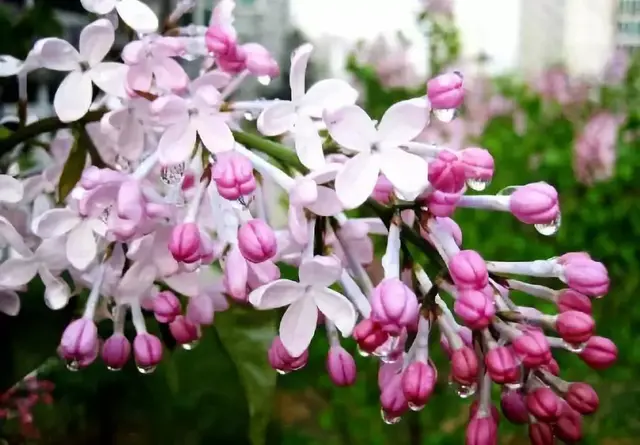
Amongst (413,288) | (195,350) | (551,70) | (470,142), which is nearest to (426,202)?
(413,288)

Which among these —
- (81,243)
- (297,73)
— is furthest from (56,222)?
(297,73)

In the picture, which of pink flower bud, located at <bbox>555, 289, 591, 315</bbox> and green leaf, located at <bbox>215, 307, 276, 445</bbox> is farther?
green leaf, located at <bbox>215, 307, 276, 445</bbox>

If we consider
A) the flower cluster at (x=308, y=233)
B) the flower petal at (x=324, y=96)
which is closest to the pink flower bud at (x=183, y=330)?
the flower cluster at (x=308, y=233)

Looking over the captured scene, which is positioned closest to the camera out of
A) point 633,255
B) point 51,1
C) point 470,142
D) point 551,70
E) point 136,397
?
point 136,397

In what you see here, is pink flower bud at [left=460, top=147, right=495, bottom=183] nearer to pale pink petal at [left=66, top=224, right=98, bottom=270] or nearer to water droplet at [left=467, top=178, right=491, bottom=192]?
water droplet at [left=467, top=178, right=491, bottom=192]

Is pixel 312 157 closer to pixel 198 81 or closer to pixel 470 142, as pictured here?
pixel 198 81

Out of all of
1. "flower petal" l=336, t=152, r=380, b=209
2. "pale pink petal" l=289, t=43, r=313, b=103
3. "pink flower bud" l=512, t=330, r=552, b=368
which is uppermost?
"pale pink petal" l=289, t=43, r=313, b=103

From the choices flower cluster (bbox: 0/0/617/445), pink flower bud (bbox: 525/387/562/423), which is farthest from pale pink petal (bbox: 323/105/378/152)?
pink flower bud (bbox: 525/387/562/423)

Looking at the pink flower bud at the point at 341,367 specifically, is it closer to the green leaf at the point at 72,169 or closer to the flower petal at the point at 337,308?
the flower petal at the point at 337,308
